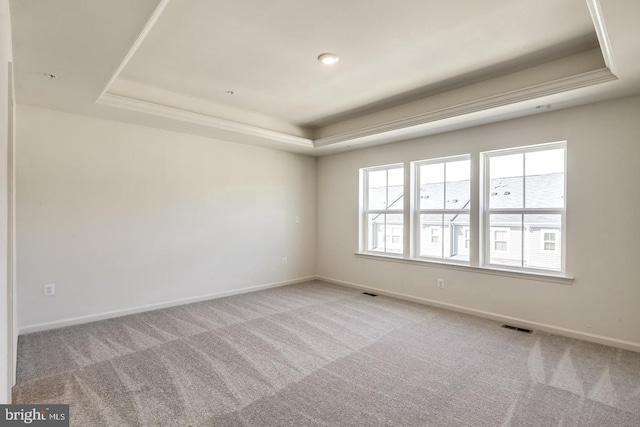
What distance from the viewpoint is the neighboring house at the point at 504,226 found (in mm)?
3584

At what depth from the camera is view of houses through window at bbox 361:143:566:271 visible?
3.59 m

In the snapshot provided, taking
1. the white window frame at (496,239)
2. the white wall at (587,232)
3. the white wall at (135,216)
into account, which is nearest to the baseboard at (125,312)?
the white wall at (135,216)

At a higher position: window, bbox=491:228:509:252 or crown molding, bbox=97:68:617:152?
crown molding, bbox=97:68:617:152

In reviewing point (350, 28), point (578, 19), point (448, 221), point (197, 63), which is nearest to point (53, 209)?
point (197, 63)

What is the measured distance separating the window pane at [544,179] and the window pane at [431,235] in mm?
1138

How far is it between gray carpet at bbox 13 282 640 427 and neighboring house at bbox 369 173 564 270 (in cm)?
87

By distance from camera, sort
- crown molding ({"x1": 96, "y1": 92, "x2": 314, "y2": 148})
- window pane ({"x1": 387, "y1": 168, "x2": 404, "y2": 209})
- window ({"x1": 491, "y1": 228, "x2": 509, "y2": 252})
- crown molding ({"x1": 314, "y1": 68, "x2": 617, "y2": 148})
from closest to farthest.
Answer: crown molding ({"x1": 314, "y1": 68, "x2": 617, "y2": 148}), crown molding ({"x1": 96, "y1": 92, "x2": 314, "y2": 148}), window ({"x1": 491, "y1": 228, "x2": 509, "y2": 252}), window pane ({"x1": 387, "y1": 168, "x2": 404, "y2": 209})

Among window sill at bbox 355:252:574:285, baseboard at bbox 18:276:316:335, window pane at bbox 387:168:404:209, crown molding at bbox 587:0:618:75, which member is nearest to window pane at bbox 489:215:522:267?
window sill at bbox 355:252:574:285

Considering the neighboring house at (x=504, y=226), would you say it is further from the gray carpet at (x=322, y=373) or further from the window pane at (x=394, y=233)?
the gray carpet at (x=322, y=373)

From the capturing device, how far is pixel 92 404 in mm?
2145

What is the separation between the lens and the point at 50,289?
11.4 feet

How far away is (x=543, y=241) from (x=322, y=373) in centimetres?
290

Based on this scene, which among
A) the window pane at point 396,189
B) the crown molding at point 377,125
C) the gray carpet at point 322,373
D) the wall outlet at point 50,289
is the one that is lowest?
the gray carpet at point 322,373

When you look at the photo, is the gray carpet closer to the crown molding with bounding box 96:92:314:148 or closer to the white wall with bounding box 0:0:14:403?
the white wall with bounding box 0:0:14:403
